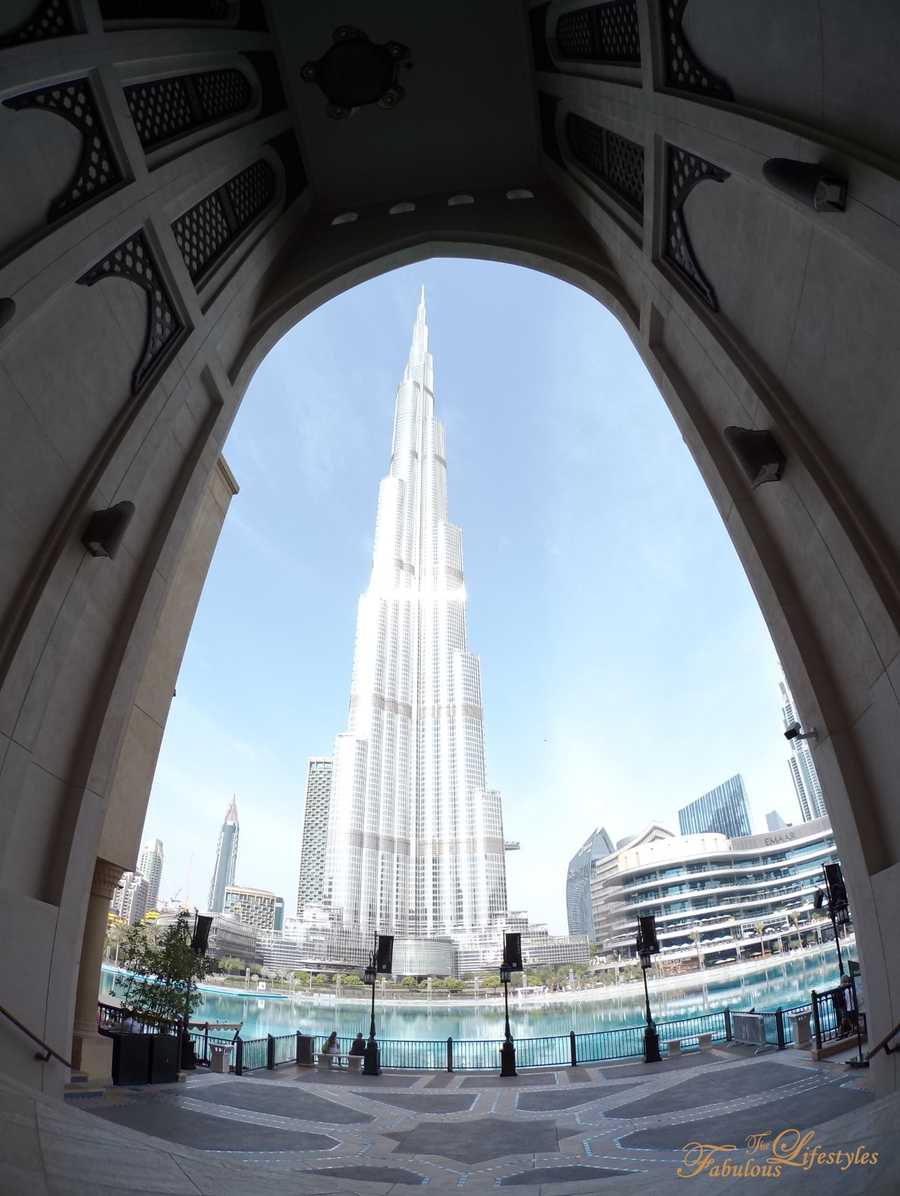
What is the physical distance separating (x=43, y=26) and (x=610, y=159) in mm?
8357

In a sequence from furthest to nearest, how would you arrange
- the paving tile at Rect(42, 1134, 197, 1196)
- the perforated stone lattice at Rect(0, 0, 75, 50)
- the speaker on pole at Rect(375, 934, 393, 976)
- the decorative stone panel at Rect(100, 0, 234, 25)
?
1. the speaker on pole at Rect(375, 934, 393, 976)
2. the decorative stone panel at Rect(100, 0, 234, 25)
3. the perforated stone lattice at Rect(0, 0, 75, 50)
4. the paving tile at Rect(42, 1134, 197, 1196)

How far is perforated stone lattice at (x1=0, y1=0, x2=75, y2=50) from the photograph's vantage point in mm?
6508

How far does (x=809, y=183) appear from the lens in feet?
17.8

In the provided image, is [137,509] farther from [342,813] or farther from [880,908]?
[342,813]

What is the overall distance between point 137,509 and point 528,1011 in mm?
102233

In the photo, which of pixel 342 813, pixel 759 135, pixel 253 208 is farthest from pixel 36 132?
pixel 342 813

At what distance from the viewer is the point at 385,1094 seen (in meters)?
12.6

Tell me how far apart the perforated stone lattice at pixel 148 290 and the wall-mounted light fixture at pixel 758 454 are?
26.5ft

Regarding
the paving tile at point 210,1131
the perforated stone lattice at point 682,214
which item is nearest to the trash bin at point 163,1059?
the paving tile at point 210,1131

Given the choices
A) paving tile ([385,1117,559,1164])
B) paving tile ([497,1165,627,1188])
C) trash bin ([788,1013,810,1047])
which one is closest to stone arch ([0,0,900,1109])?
paving tile ([497,1165,627,1188])

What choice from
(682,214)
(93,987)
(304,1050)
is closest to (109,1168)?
(93,987)

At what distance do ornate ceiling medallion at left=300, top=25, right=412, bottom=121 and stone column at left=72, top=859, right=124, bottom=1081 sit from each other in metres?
14.3

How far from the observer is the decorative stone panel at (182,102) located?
889 cm

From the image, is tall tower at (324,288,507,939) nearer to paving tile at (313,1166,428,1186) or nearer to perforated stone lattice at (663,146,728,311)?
paving tile at (313,1166,428,1186)
